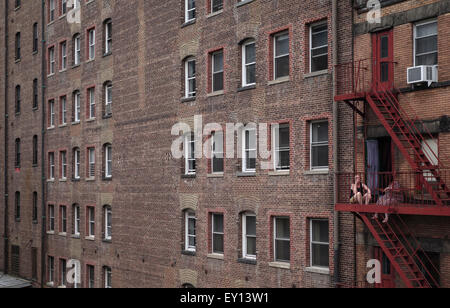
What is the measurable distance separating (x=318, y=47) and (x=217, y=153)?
6.75 meters

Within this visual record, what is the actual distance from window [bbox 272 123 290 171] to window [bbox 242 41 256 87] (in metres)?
2.53

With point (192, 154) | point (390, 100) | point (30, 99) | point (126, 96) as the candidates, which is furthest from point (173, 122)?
point (30, 99)

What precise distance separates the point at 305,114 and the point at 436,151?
5.45 meters

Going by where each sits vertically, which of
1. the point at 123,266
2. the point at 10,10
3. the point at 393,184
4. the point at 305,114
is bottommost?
the point at 123,266

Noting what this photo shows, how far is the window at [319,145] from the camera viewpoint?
22.5 meters

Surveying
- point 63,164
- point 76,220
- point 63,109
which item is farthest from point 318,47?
point 63,164

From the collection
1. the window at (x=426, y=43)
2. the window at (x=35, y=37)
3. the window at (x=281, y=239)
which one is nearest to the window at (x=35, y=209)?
the window at (x=35, y=37)

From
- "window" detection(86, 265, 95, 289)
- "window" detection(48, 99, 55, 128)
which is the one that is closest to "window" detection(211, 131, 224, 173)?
"window" detection(86, 265, 95, 289)

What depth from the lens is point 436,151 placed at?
18.8 m

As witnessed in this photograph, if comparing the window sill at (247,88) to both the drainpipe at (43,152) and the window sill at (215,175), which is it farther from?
the drainpipe at (43,152)

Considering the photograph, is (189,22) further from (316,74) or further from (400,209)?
(400,209)

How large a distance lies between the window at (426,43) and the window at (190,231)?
13099mm

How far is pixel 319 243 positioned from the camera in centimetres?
2241
